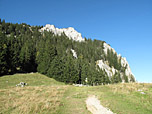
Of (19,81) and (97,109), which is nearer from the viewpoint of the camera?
(97,109)

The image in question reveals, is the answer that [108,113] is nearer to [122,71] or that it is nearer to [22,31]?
[22,31]

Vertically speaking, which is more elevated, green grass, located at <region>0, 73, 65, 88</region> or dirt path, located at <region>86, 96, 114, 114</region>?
green grass, located at <region>0, 73, 65, 88</region>

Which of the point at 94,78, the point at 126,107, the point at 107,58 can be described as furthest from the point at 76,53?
the point at 126,107

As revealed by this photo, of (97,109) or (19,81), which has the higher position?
(19,81)

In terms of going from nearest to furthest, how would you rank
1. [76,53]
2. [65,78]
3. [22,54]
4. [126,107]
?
1. [126,107]
2. [65,78]
3. [22,54]
4. [76,53]

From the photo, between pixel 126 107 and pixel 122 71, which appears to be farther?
pixel 122 71

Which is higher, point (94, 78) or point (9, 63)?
point (9, 63)

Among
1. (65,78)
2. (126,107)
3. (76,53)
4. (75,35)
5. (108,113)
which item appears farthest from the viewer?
(75,35)

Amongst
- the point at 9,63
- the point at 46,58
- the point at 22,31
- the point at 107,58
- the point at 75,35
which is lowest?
the point at 9,63

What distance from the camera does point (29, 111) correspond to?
10.5 meters

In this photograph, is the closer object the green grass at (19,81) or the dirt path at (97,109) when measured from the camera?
the dirt path at (97,109)

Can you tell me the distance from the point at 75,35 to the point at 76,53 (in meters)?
73.1

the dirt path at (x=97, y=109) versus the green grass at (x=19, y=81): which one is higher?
the green grass at (x=19, y=81)

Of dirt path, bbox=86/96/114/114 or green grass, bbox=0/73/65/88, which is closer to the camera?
dirt path, bbox=86/96/114/114
